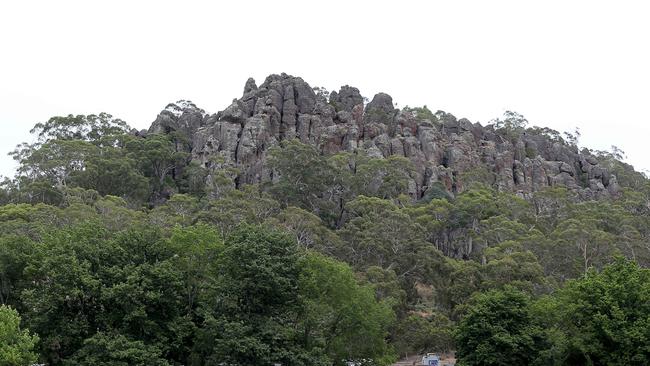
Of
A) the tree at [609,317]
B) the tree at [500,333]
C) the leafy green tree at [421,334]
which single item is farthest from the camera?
the leafy green tree at [421,334]

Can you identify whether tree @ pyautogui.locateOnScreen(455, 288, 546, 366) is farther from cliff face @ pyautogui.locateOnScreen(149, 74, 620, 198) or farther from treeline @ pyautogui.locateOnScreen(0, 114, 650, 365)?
cliff face @ pyautogui.locateOnScreen(149, 74, 620, 198)

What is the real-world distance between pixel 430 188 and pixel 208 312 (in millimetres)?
42314

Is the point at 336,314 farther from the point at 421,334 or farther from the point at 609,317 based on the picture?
the point at 609,317

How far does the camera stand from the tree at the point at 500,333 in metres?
28.3

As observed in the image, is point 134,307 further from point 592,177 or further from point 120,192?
point 592,177

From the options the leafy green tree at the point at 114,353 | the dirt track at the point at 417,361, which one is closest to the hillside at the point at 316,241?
the leafy green tree at the point at 114,353

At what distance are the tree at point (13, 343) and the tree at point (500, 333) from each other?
17314 millimetres

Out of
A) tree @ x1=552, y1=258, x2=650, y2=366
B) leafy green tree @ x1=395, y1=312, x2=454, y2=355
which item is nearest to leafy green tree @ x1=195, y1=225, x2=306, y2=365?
tree @ x1=552, y1=258, x2=650, y2=366

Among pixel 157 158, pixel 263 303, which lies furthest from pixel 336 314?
pixel 157 158

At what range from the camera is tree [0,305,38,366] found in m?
22.2

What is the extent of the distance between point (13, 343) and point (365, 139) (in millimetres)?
54382

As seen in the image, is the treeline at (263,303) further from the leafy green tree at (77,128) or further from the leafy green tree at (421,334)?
the leafy green tree at (77,128)

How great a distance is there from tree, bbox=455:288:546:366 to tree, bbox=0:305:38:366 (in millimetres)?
17314

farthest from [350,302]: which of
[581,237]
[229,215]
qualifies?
[581,237]
